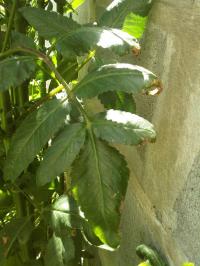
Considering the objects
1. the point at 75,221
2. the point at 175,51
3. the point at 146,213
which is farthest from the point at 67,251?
the point at 175,51

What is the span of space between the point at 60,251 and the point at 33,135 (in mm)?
312

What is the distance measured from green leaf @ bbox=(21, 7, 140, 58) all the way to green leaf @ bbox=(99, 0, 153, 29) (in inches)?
2.5

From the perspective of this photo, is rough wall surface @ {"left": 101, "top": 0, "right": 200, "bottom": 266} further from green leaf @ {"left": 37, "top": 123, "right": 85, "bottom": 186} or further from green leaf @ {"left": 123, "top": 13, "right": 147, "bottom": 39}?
green leaf @ {"left": 37, "top": 123, "right": 85, "bottom": 186}

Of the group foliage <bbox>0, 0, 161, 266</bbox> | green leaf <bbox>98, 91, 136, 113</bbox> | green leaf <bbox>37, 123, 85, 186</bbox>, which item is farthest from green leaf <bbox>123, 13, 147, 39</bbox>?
green leaf <bbox>37, 123, 85, 186</bbox>

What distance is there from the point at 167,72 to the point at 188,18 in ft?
0.40

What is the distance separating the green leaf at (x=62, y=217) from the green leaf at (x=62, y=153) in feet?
0.74

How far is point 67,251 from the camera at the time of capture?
2.82 feet

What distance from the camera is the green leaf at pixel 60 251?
854mm

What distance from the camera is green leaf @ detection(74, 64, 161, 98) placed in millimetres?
636

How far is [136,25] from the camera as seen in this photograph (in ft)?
2.52

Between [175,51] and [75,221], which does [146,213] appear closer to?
[75,221]

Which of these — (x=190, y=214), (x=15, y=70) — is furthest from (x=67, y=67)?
(x=190, y=214)

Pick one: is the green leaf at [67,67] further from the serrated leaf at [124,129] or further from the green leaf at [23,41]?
the serrated leaf at [124,129]

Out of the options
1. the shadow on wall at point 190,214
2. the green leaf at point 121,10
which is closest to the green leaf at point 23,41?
the green leaf at point 121,10
